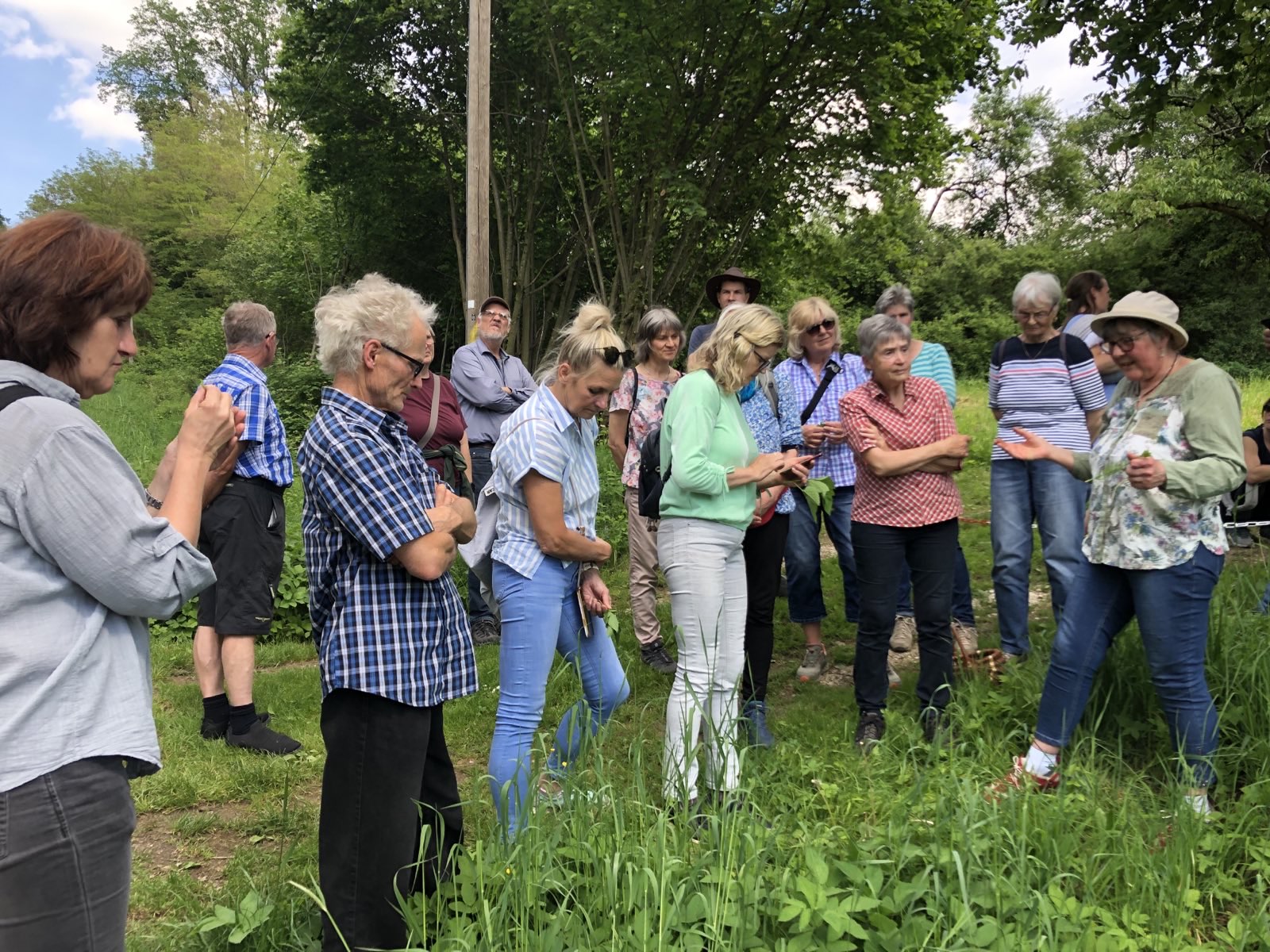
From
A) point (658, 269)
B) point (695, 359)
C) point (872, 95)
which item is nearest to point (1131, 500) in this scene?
Answer: point (695, 359)

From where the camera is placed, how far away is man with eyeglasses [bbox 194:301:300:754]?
4.14 metres

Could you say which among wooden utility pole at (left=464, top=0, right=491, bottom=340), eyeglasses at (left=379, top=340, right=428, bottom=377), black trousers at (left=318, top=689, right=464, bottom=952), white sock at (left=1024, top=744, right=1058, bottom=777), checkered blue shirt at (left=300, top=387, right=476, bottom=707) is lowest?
white sock at (left=1024, top=744, right=1058, bottom=777)

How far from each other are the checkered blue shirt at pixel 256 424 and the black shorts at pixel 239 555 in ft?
0.28

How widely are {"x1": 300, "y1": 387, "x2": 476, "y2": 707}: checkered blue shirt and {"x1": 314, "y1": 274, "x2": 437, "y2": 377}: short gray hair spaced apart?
0.35 ft

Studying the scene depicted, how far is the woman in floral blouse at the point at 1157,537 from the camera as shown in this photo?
3.10m

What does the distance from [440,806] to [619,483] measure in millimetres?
6582

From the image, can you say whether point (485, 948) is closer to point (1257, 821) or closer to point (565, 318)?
point (1257, 821)

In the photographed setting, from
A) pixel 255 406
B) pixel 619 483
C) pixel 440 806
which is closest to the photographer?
pixel 440 806

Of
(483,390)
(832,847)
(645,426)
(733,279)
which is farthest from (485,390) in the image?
(832,847)

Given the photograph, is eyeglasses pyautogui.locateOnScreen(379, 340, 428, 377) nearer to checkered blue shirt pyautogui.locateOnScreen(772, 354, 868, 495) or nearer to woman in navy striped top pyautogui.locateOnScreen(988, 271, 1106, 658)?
checkered blue shirt pyautogui.locateOnScreen(772, 354, 868, 495)

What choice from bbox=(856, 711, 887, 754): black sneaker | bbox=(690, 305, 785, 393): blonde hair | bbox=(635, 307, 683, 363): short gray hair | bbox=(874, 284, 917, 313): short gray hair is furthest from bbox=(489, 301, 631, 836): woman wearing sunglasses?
bbox=(874, 284, 917, 313): short gray hair

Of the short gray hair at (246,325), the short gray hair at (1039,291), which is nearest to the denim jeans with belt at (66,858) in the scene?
the short gray hair at (246,325)

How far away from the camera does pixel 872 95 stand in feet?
39.3

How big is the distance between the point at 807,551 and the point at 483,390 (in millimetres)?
2456
